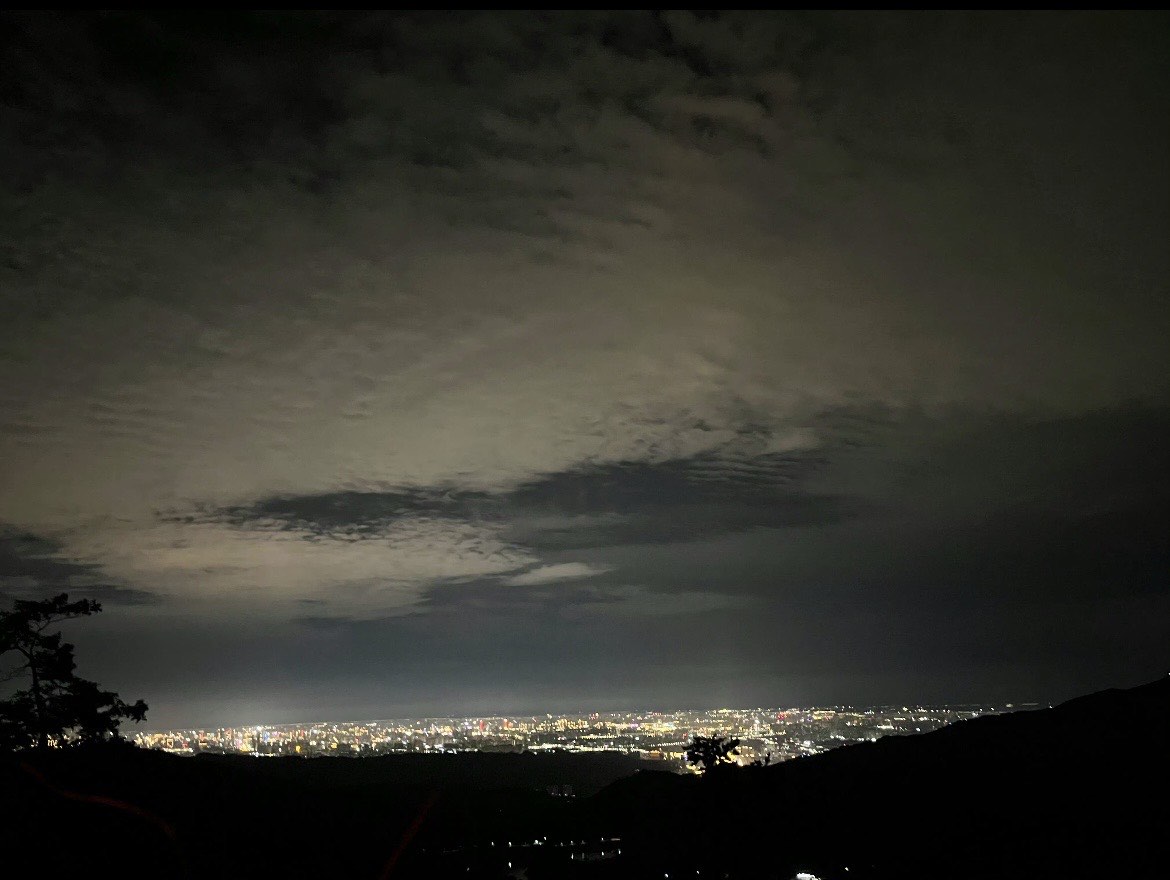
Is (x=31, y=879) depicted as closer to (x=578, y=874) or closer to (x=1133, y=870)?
(x=578, y=874)

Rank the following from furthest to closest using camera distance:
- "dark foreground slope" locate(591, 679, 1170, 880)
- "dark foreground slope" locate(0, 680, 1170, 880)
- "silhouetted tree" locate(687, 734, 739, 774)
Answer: "silhouetted tree" locate(687, 734, 739, 774) < "dark foreground slope" locate(591, 679, 1170, 880) < "dark foreground slope" locate(0, 680, 1170, 880)

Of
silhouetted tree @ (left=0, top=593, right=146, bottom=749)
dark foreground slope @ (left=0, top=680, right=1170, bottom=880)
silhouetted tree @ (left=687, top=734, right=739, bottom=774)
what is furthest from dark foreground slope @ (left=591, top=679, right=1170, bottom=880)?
silhouetted tree @ (left=0, top=593, right=146, bottom=749)

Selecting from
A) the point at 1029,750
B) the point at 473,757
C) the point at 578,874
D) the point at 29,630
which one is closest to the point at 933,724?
the point at 473,757

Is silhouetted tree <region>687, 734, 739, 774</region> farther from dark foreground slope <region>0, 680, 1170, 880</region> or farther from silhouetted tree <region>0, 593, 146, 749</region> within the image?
silhouetted tree <region>0, 593, 146, 749</region>

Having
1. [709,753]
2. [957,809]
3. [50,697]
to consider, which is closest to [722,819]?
[709,753]

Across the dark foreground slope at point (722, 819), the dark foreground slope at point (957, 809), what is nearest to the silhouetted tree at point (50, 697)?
the dark foreground slope at point (722, 819)

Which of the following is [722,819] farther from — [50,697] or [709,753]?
[50,697]

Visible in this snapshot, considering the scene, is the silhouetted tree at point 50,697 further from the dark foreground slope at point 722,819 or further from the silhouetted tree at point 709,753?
the silhouetted tree at point 709,753

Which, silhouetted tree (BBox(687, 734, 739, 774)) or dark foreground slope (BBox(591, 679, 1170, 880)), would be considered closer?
dark foreground slope (BBox(591, 679, 1170, 880))
